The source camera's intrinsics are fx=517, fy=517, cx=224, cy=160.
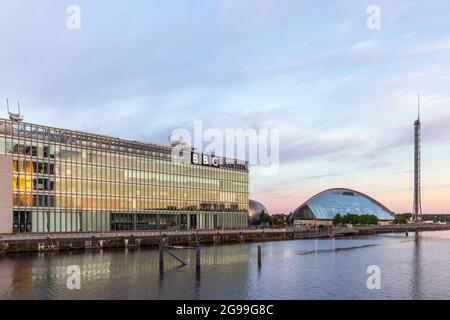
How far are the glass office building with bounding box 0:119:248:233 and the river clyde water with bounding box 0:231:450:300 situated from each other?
34.2 metres

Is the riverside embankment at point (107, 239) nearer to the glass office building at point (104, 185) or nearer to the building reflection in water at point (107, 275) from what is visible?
the building reflection in water at point (107, 275)

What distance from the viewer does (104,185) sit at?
13488 centimetres

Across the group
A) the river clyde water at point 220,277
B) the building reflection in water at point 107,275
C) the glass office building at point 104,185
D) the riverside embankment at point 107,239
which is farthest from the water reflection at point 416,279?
the glass office building at point 104,185

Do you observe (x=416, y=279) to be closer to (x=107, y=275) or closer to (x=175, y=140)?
(x=107, y=275)

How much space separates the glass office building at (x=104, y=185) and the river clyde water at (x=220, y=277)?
3416cm

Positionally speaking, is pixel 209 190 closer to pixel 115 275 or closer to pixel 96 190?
pixel 96 190

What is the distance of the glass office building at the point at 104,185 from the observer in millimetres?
112438

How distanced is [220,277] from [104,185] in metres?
80.9

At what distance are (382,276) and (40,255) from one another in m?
51.8

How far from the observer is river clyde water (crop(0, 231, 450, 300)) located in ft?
161

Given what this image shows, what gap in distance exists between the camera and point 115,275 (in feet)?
197

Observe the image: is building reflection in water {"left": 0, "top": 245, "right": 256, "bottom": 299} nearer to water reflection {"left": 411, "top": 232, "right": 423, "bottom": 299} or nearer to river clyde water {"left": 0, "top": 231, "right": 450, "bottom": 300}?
river clyde water {"left": 0, "top": 231, "right": 450, "bottom": 300}

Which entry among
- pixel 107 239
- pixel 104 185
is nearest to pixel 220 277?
pixel 107 239
